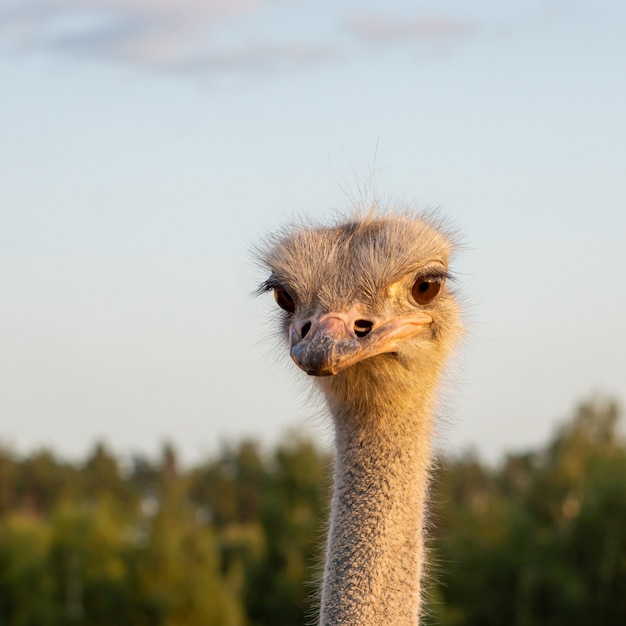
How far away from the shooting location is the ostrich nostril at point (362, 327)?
13.6ft

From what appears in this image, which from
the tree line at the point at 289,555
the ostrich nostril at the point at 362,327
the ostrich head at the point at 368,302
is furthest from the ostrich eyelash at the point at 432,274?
the tree line at the point at 289,555

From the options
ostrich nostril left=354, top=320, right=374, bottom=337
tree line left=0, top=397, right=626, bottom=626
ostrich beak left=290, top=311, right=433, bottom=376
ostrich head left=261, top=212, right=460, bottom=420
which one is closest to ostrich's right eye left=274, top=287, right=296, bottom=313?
ostrich head left=261, top=212, right=460, bottom=420

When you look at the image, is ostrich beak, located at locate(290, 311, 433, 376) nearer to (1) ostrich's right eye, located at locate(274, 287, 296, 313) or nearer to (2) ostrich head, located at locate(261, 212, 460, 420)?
(2) ostrich head, located at locate(261, 212, 460, 420)

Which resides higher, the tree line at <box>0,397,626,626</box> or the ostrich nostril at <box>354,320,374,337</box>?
the tree line at <box>0,397,626,626</box>

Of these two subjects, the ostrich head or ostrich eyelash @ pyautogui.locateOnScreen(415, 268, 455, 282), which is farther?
ostrich eyelash @ pyautogui.locateOnScreen(415, 268, 455, 282)

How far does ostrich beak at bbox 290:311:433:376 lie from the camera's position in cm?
393

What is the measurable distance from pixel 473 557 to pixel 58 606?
15263 millimetres

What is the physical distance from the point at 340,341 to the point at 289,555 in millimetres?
45563

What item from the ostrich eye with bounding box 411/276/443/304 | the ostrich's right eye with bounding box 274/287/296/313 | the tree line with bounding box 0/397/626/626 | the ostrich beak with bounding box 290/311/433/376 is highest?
the tree line with bounding box 0/397/626/626

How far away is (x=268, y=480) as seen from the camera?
2253 inches

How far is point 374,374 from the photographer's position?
444 centimetres

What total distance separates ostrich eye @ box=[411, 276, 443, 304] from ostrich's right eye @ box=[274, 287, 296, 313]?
0.37 meters

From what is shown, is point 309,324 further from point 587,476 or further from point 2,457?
point 2,457

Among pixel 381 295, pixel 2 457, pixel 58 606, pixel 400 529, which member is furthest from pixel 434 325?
pixel 2 457
